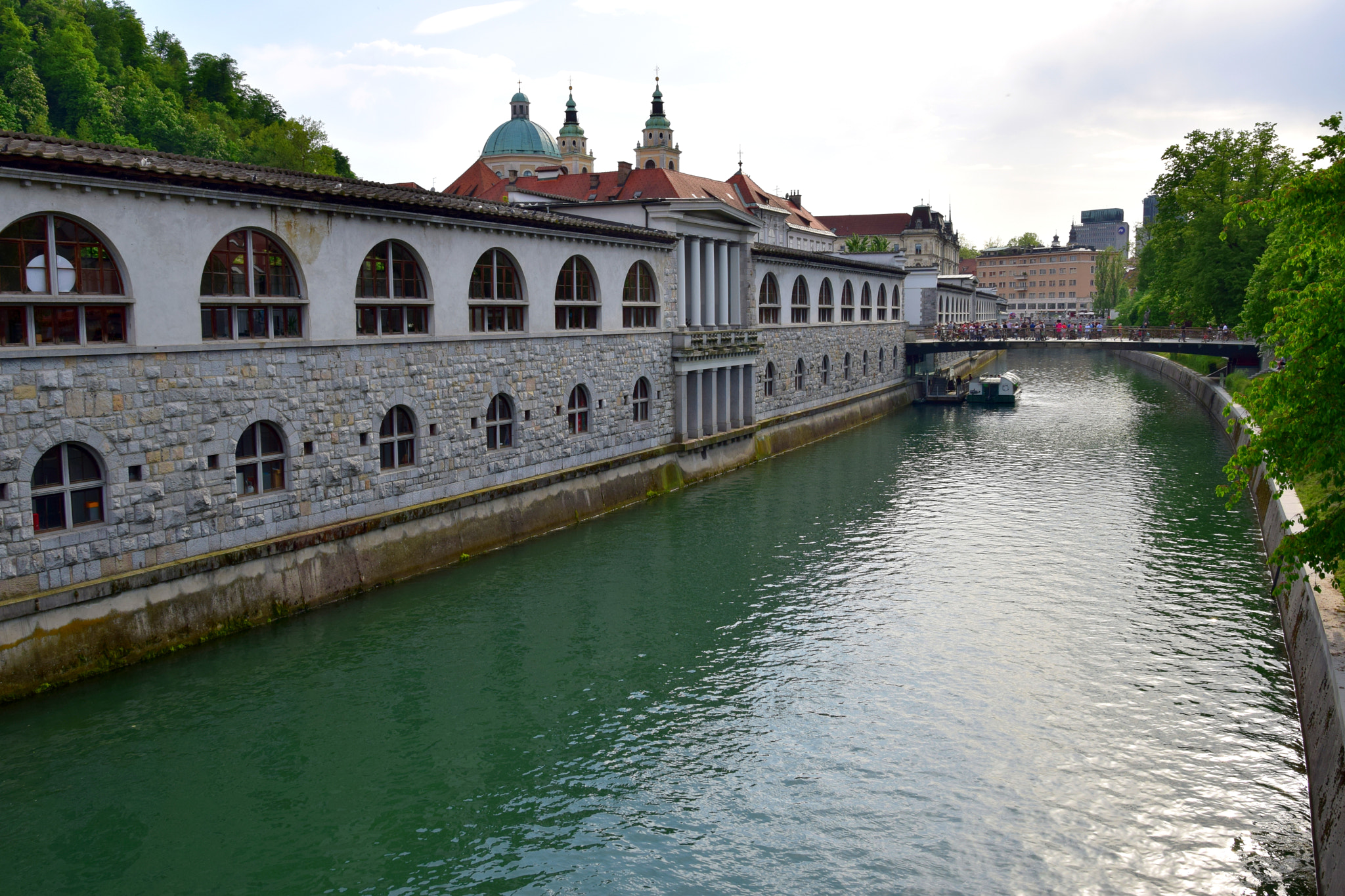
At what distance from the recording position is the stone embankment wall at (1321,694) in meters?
13.6

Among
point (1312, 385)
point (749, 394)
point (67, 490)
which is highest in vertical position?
point (1312, 385)

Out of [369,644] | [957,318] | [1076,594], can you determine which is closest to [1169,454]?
[1076,594]

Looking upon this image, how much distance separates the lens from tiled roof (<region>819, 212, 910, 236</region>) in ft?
552

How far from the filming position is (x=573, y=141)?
473 feet

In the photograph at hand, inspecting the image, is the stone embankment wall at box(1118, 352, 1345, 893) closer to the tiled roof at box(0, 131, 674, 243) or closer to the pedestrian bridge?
the tiled roof at box(0, 131, 674, 243)

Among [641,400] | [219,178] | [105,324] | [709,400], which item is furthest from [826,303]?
[105,324]

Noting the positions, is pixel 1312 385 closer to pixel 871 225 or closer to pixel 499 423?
pixel 499 423

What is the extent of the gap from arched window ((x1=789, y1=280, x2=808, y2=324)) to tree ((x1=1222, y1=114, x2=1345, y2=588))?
4147 centimetres

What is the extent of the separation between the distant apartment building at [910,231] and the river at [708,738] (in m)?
138

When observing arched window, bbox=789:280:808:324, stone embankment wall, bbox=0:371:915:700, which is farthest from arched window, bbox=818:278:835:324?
stone embankment wall, bbox=0:371:915:700

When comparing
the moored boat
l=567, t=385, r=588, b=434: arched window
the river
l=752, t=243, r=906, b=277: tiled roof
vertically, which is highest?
l=752, t=243, r=906, b=277: tiled roof

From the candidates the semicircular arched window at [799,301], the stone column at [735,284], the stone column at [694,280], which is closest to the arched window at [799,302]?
the semicircular arched window at [799,301]

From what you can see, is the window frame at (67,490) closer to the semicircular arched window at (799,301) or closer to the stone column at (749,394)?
the stone column at (749,394)

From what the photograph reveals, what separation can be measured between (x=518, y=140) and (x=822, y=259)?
78.3 meters
